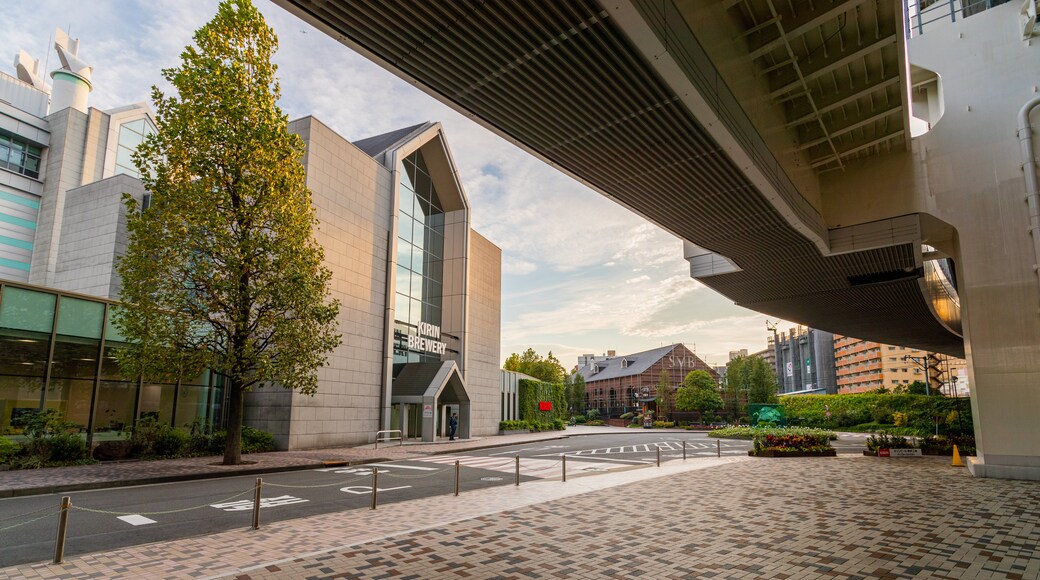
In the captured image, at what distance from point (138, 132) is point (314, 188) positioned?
1146 inches

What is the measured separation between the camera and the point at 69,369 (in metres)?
18.3

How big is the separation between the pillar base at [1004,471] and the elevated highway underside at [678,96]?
6607 millimetres

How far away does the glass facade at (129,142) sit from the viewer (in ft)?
136

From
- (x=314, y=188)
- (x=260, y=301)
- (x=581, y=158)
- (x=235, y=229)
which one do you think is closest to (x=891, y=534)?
(x=581, y=158)

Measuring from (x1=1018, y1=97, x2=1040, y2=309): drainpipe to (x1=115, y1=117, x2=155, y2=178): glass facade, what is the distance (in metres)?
49.3

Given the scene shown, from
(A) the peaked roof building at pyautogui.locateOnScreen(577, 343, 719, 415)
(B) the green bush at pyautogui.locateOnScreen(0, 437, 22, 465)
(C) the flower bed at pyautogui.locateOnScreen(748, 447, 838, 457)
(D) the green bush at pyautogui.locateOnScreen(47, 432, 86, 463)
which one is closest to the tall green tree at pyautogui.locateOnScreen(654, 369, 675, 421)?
(A) the peaked roof building at pyautogui.locateOnScreen(577, 343, 719, 415)

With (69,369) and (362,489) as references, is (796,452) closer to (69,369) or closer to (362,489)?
(362,489)

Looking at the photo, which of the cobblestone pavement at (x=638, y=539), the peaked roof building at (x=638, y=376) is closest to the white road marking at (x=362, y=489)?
the cobblestone pavement at (x=638, y=539)

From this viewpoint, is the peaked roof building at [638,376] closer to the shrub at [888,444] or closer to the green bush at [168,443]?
the shrub at [888,444]

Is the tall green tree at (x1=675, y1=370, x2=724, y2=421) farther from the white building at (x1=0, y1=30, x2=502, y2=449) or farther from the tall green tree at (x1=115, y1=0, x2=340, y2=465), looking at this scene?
the tall green tree at (x1=115, y1=0, x2=340, y2=465)

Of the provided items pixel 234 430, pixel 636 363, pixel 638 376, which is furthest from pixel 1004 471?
pixel 636 363

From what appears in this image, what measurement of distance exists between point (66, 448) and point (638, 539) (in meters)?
17.9

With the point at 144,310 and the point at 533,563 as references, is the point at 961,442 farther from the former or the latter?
the point at 144,310

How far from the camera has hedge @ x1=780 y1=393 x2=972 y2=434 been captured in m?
40.0
